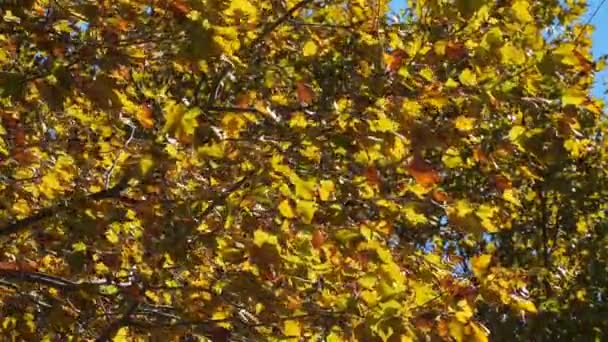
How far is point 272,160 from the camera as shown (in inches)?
140

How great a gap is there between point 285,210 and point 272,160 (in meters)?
0.20

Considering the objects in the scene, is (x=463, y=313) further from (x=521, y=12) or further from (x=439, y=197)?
(x=521, y=12)

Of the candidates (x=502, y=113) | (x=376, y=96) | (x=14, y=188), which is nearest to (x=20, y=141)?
(x=14, y=188)

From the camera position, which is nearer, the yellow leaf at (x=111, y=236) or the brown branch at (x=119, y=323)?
the brown branch at (x=119, y=323)

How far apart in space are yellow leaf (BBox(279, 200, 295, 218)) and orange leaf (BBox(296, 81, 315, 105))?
20.7 inches

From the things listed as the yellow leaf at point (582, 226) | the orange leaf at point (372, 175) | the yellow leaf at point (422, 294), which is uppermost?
the yellow leaf at point (582, 226)

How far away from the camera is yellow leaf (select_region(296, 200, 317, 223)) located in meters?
3.55

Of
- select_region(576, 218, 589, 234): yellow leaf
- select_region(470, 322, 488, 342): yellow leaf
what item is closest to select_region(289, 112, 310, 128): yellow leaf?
select_region(470, 322, 488, 342): yellow leaf

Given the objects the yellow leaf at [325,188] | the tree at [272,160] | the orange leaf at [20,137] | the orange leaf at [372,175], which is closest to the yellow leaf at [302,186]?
the tree at [272,160]

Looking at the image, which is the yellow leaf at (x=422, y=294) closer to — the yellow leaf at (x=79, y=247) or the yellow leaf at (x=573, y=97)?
the yellow leaf at (x=573, y=97)

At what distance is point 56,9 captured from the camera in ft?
13.4

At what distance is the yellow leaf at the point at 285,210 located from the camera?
3.55 m

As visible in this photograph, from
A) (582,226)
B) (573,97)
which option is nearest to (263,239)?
Result: (573,97)

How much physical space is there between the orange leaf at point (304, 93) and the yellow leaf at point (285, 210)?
526 mm
